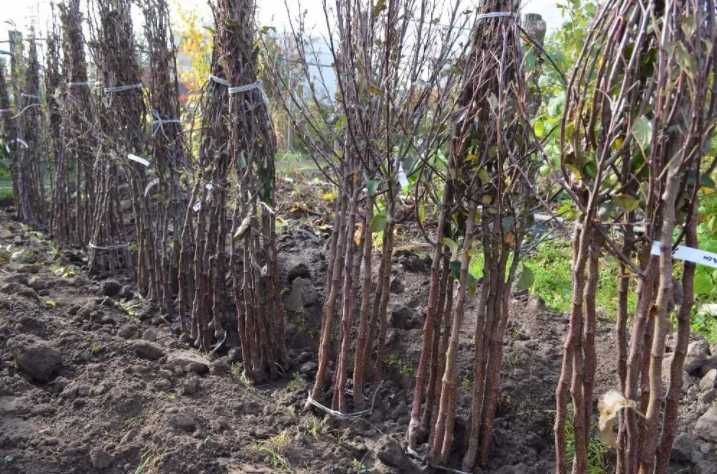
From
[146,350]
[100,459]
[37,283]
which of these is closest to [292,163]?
[37,283]

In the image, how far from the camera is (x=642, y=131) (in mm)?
1565

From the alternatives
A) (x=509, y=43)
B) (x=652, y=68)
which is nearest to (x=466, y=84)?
(x=509, y=43)

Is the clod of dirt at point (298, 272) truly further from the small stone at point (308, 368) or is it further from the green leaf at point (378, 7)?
the green leaf at point (378, 7)

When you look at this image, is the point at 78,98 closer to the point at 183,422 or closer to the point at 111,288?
the point at 111,288

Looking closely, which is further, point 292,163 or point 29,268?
point 292,163

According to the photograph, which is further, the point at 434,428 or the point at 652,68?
the point at 434,428

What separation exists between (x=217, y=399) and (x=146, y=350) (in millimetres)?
566

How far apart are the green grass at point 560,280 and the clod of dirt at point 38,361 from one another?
273 centimetres

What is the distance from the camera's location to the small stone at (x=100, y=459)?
7.97ft

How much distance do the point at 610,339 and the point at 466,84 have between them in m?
1.83

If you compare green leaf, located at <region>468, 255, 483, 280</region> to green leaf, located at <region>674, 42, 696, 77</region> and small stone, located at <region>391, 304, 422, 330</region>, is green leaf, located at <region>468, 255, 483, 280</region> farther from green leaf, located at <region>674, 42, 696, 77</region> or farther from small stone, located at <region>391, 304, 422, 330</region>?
green leaf, located at <region>674, 42, 696, 77</region>

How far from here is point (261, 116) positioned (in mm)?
3242

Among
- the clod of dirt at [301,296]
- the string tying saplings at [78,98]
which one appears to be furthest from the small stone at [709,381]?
the string tying saplings at [78,98]

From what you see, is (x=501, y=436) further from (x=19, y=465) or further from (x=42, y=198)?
(x=42, y=198)
